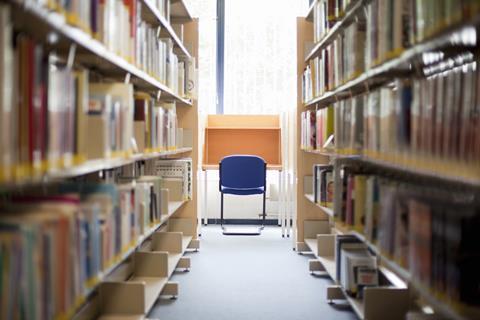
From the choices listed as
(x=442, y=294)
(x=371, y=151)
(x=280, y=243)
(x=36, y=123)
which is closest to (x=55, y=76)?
(x=36, y=123)

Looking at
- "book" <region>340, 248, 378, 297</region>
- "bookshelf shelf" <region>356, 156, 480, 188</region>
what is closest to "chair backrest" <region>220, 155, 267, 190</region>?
"book" <region>340, 248, 378, 297</region>

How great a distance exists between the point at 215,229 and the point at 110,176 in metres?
3.35

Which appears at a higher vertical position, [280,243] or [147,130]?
[147,130]

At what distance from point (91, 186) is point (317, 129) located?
2.30m

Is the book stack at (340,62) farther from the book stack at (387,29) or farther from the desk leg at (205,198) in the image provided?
the desk leg at (205,198)

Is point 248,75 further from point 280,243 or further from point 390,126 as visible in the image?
point 390,126

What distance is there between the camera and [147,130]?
285 cm

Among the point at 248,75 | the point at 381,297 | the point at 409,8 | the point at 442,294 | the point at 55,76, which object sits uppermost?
the point at 248,75

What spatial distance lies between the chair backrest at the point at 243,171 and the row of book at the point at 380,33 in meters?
1.85

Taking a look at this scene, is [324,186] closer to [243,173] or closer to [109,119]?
[243,173]

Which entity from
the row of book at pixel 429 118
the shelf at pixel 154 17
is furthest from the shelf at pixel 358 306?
the shelf at pixel 154 17

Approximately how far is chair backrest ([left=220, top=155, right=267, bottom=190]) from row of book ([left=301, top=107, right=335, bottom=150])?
39.9 inches

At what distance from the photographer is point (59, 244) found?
146 cm

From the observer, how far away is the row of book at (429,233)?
1.57 m
